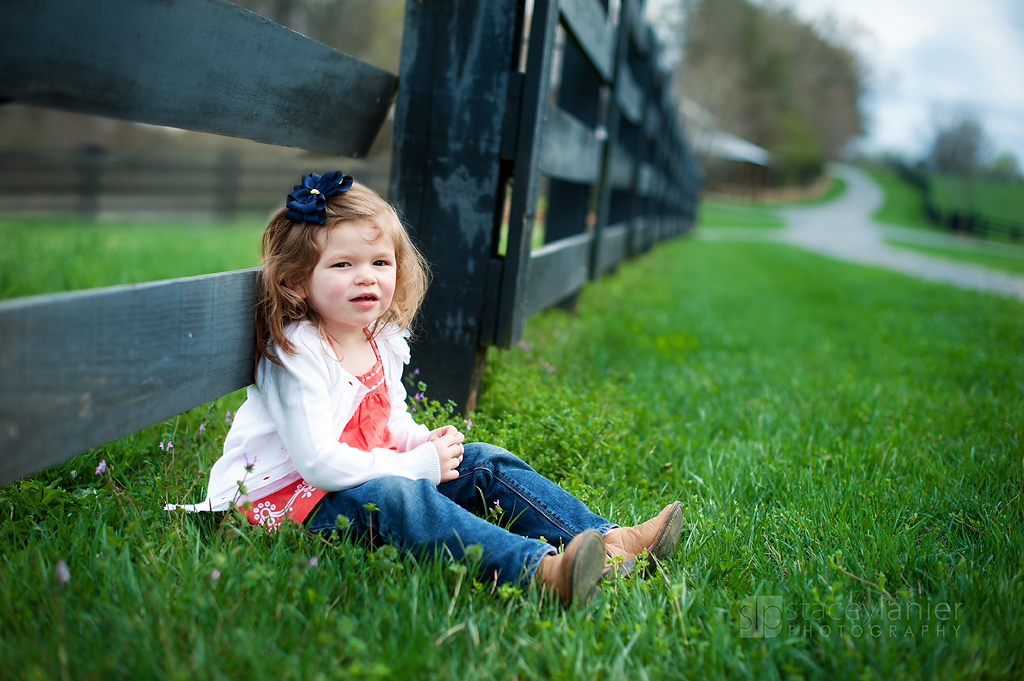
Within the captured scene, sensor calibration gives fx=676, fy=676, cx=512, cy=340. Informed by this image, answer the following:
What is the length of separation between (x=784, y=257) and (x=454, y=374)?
1311 centimetres

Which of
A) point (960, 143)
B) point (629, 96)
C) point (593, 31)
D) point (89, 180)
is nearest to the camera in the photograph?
point (593, 31)

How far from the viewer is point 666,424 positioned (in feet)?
9.23

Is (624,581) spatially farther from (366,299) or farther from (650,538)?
(366,299)

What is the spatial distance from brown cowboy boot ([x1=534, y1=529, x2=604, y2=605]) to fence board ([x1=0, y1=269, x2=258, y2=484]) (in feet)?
2.94

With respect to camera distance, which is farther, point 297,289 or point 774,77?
point 774,77

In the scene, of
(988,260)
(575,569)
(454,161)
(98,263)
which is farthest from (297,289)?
(988,260)

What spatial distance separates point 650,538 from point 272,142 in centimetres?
146

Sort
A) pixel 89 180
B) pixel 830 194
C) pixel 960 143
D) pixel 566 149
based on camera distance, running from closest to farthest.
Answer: pixel 566 149 < pixel 89 180 < pixel 830 194 < pixel 960 143

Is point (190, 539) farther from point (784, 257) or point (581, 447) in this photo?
point (784, 257)

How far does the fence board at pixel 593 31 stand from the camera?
9.60 ft

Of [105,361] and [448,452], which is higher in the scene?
[105,361]

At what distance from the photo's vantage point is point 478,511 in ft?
6.32

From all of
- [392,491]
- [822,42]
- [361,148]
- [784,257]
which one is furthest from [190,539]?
[822,42]

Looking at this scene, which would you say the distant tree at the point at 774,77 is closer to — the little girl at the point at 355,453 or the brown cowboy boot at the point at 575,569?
the little girl at the point at 355,453
